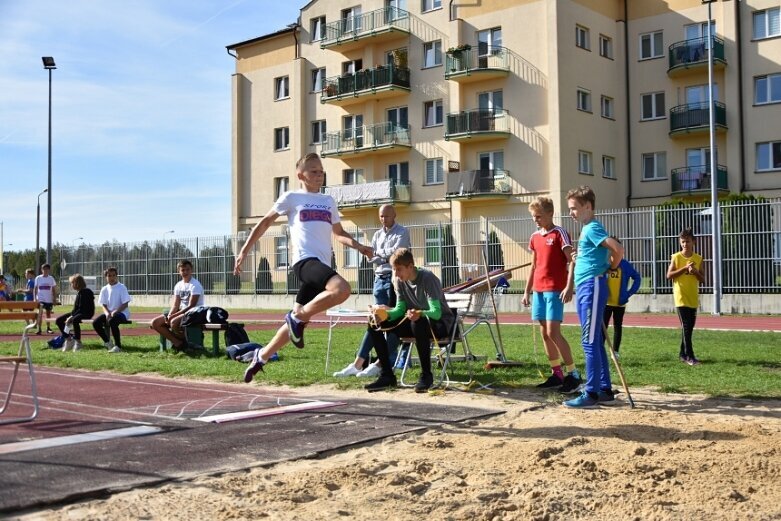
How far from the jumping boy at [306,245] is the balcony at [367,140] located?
1382 inches

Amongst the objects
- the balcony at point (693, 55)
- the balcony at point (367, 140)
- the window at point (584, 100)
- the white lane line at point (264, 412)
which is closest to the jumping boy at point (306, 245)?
the white lane line at point (264, 412)

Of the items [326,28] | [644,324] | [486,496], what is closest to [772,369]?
[486,496]

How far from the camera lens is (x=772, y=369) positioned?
10.2m

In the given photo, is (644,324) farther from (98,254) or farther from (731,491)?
(98,254)

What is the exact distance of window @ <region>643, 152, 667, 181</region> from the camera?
131 ft

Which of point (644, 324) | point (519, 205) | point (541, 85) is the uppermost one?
point (541, 85)

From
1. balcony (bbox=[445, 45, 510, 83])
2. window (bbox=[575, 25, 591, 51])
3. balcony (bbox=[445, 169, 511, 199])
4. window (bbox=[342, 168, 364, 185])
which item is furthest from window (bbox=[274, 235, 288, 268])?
window (bbox=[575, 25, 591, 51])

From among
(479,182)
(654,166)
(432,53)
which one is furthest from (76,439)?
(654,166)

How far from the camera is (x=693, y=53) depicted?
37500mm

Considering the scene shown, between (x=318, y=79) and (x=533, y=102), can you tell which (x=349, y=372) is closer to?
(x=533, y=102)

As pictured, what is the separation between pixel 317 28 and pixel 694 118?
2123 cm

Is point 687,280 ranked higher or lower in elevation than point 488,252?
lower

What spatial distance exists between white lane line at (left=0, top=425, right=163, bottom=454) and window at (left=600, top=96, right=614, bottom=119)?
36.8m

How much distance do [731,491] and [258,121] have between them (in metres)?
46.7
